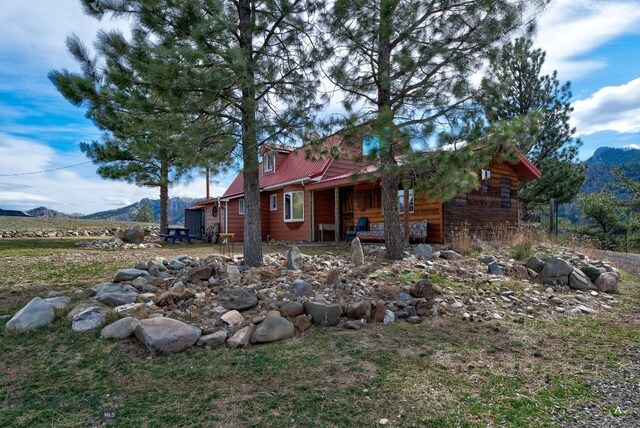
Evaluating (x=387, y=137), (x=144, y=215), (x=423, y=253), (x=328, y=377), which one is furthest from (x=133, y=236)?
(x=144, y=215)

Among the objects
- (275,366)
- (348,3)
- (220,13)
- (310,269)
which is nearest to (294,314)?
(275,366)

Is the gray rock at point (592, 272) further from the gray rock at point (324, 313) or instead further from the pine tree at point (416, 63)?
the gray rock at point (324, 313)

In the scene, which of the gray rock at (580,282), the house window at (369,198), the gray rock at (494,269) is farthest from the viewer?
the house window at (369,198)

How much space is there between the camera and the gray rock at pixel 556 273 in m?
5.84

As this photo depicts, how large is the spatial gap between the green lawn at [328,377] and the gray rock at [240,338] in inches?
3.7

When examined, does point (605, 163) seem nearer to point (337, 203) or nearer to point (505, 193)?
point (505, 193)

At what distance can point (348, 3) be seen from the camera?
5.37m

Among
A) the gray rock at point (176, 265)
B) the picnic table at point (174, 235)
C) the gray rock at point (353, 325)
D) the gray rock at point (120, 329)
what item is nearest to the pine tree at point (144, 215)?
the picnic table at point (174, 235)

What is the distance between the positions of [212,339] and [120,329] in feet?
2.91

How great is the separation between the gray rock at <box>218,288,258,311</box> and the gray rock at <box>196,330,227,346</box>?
66cm

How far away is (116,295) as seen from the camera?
425 cm

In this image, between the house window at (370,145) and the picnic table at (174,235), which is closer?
the house window at (370,145)

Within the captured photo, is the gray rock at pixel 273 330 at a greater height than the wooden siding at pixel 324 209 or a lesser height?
lesser

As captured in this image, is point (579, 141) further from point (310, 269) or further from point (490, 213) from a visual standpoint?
point (310, 269)
